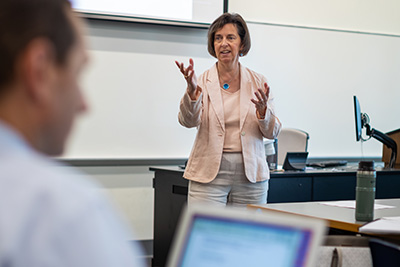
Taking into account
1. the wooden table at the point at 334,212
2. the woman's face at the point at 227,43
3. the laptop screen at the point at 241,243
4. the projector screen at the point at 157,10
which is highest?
the projector screen at the point at 157,10

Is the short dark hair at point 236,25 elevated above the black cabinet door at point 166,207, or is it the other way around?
the short dark hair at point 236,25

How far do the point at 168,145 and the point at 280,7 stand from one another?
1759 millimetres

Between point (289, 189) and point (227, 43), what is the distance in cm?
122

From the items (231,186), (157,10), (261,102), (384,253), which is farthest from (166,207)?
(384,253)

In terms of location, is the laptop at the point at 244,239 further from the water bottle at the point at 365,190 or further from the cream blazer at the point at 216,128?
the cream blazer at the point at 216,128

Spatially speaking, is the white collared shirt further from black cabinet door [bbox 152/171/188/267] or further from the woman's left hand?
black cabinet door [bbox 152/171/188/267]

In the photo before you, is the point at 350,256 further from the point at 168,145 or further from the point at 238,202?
the point at 168,145

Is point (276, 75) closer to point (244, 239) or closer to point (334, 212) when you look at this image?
point (334, 212)

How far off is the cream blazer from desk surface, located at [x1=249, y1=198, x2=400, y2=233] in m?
0.33

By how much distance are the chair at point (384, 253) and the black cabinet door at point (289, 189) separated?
6.42 feet

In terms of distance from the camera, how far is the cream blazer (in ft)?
9.11

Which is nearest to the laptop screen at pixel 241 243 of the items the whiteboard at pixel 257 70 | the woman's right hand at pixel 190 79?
the woman's right hand at pixel 190 79

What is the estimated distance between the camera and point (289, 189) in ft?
12.2

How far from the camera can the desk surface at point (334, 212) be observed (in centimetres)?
208
